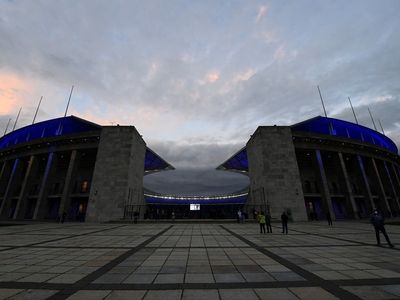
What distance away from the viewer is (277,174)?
30.8 m

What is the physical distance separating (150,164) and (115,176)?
2175 cm

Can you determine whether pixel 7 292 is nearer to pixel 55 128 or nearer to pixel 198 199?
pixel 55 128

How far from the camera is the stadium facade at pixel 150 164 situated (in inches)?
1185

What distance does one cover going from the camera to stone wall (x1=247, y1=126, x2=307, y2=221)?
1165 inches

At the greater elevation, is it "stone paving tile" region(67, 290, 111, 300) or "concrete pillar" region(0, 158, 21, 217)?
"concrete pillar" region(0, 158, 21, 217)

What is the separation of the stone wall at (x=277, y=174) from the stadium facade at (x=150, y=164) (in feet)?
0.45

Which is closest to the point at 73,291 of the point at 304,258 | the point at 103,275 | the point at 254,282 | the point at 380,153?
the point at 103,275

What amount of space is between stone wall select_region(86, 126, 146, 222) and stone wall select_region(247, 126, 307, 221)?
19.2m

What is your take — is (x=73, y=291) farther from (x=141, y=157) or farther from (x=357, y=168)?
(x=357, y=168)

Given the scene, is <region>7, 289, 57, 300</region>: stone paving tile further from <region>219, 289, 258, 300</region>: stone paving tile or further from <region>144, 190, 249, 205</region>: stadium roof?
<region>144, 190, 249, 205</region>: stadium roof

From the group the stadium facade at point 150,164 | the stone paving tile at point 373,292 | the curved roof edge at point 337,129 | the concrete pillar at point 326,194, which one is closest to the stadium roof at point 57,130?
the stadium facade at point 150,164

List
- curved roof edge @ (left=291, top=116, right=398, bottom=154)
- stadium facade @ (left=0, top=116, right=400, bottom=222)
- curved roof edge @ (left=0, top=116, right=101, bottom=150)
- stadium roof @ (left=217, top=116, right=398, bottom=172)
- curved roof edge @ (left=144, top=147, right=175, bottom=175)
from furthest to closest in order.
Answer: curved roof edge @ (left=144, top=147, right=175, bottom=175) → stadium roof @ (left=217, top=116, right=398, bottom=172) → curved roof edge @ (left=291, top=116, right=398, bottom=154) → curved roof edge @ (left=0, top=116, right=101, bottom=150) → stadium facade @ (left=0, top=116, right=400, bottom=222)

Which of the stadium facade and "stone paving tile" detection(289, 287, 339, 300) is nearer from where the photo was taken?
"stone paving tile" detection(289, 287, 339, 300)

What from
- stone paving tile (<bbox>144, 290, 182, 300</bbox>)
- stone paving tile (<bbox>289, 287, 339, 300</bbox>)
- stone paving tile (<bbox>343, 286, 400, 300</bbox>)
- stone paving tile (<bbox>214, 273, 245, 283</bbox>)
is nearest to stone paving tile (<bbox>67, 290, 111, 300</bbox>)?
stone paving tile (<bbox>144, 290, 182, 300</bbox>)
